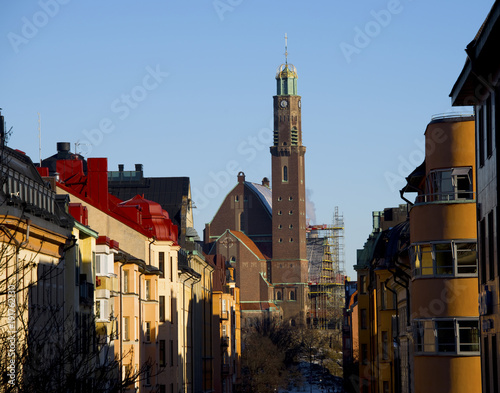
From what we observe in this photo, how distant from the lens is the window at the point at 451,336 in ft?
95.1

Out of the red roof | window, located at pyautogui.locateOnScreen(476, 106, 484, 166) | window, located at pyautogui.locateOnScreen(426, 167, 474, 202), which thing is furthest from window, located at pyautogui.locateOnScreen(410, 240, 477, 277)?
the red roof

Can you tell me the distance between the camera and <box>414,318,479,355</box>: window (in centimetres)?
2898

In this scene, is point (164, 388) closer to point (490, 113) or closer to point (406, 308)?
point (406, 308)

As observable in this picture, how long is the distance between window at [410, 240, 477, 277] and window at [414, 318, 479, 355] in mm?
1237

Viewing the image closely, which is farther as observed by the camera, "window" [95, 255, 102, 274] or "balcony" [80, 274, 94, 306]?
"window" [95, 255, 102, 274]

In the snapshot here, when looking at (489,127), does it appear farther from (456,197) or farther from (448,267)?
(448,267)

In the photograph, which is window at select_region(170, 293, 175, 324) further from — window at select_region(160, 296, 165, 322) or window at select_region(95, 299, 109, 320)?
window at select_region(95, 299, 109, 320)

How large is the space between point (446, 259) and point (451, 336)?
203 cm

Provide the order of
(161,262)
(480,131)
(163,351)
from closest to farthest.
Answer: (480,131)
(163,351)
(161,262)

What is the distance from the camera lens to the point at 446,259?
2992 centimetres

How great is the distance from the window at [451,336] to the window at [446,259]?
48.7 inches

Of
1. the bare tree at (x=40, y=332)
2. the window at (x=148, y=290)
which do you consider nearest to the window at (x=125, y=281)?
the window at (x=148, y=290)

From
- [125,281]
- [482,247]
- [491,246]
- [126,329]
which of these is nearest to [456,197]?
[482,247]

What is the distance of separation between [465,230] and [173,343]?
3585cm
